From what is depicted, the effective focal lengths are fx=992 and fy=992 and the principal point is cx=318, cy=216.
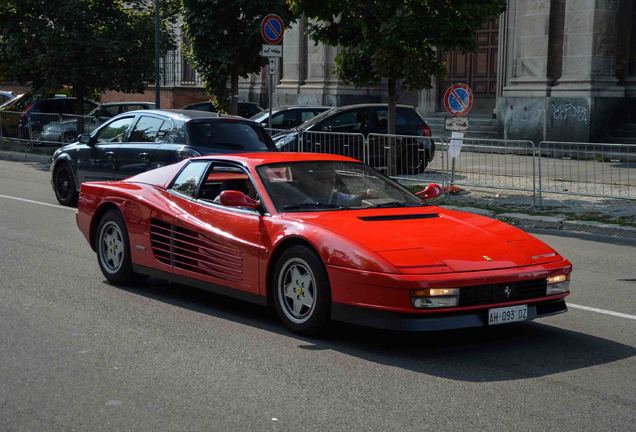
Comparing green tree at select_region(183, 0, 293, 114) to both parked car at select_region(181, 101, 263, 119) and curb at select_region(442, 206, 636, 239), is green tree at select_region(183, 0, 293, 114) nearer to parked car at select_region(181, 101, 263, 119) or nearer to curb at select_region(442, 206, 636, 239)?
parked car at select_region(181, 101, 263, 119)

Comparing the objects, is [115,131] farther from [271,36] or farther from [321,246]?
[321,246]

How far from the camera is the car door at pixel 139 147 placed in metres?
14.0

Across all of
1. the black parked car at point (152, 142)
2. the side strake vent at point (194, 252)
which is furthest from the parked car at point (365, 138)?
the side strake vent at point (194, 252)

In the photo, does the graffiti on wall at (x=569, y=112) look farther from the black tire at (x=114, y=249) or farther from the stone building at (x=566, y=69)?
the black tire at (x=114, y=249)

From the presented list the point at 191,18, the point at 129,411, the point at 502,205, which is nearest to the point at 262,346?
the point at 129,411

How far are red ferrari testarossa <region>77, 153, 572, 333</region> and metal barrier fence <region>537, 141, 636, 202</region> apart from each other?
23.6 feet

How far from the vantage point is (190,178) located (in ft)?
27.7

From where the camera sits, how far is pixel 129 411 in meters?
5.34

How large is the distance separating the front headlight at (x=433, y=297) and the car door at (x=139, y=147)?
26.9 feet

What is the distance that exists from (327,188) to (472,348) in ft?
5.86

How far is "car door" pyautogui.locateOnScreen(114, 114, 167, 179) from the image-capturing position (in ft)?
46.0

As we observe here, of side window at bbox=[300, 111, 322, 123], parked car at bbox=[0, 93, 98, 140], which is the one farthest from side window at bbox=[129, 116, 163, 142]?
parked car at bbox=[0, 93, 98, 140]

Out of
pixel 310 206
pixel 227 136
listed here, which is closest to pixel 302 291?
pixel 310 206

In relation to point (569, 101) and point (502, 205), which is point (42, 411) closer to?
point (502, 205)
